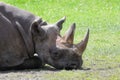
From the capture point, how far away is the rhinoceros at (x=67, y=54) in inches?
545

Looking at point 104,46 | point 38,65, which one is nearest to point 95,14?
point 104,46

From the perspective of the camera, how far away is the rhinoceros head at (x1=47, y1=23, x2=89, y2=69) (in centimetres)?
1384

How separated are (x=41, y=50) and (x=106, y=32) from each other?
25.0 ft

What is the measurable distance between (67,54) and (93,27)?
918cm

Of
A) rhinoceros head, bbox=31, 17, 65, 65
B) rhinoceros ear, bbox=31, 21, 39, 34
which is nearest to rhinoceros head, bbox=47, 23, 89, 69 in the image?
rhinoceros head, bbox=31, 17, 65, 65

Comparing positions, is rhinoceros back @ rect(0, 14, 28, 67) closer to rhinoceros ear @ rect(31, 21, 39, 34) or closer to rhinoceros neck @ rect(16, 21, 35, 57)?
rhinoceros neck @ rect(16, 21, 35, 57)

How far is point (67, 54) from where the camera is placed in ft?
45.4

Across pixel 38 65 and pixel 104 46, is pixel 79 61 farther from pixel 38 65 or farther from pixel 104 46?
pixel 104 46

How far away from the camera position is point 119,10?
2872 cm

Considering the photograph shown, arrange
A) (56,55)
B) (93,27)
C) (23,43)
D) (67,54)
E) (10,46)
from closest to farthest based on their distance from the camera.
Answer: (67,54) → (56,55) → (10,46) → (23,43) → (93,27)

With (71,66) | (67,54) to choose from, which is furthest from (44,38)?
(71,66)

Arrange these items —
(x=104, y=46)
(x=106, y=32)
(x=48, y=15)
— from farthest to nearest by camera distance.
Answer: (x=48, y=15)
(x=106, y=32)
(x=104, y=46)

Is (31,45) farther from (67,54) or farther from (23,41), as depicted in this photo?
(67,54)

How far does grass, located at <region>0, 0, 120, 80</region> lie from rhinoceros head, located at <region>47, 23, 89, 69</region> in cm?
39
